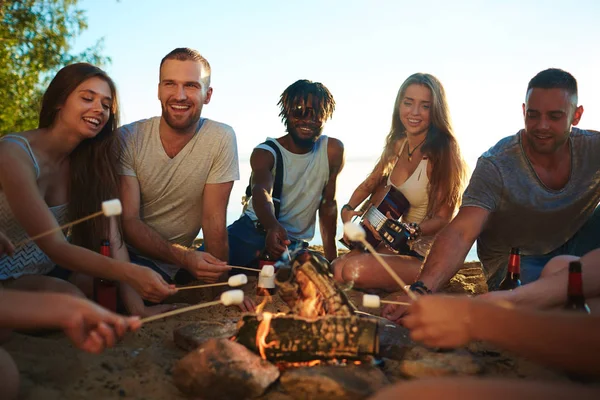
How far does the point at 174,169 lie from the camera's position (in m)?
5.38

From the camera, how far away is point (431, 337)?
2287 millimetres

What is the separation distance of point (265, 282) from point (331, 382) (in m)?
1.79

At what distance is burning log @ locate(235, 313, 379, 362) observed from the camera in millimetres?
3230

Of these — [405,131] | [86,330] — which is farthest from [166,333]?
[405,131]

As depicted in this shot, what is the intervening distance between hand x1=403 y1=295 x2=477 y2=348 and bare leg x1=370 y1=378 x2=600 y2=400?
29 centimetres

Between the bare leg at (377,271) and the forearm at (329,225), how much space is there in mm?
1163

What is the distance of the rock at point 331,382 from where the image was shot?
115 inches

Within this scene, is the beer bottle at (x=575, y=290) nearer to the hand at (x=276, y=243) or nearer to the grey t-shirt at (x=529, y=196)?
the grey t-shirt at (x=529, y=196)

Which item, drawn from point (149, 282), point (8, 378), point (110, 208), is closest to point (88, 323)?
point (8, 378)

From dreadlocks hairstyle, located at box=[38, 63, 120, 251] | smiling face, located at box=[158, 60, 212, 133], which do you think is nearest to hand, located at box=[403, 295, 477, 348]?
dreadlocks hairstyle, located at box=[38, 63, 120, 251]

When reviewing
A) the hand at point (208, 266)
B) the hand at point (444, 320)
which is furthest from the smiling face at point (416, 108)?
the hand at point (444, 320)

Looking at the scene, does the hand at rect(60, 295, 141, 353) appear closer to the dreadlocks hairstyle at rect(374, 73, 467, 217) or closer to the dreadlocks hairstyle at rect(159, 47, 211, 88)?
the dreadlocks hairstyle at rect(159, 47, 211, 88)

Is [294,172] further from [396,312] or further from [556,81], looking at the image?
[556,81]

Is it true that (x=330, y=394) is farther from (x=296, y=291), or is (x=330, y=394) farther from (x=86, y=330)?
(x=86, y=330)
